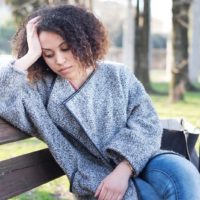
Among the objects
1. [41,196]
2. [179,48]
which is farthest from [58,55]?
[179,48]

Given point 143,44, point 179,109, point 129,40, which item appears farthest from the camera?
point 129,40

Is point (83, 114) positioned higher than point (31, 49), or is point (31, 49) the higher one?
point (31, 49)

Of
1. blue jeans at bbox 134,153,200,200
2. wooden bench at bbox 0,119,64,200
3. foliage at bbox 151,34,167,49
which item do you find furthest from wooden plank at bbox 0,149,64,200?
foliage at bbox 151,34,167,49

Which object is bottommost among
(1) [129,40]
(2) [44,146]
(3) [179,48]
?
(1) [129,40]

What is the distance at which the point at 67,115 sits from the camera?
2723mm

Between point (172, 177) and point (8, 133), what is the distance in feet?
2.60

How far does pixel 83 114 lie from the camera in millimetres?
2727

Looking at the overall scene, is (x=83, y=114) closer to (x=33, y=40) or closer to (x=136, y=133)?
(x=136, y=133)

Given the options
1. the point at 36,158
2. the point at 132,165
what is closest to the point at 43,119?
the point at 36,158

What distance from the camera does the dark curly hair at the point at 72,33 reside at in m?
2.68

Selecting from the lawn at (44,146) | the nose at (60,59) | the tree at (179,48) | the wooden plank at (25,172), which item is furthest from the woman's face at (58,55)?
the tree at (179,48)

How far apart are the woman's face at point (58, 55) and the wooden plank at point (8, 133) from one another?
0.36m

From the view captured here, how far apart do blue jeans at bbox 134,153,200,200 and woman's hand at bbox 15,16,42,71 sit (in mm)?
769

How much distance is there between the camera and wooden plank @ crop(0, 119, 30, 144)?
2.58m
